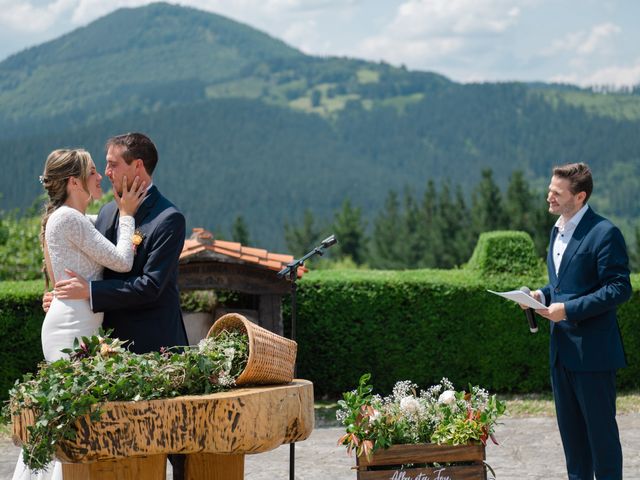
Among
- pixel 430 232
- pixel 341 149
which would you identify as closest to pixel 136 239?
pixel 430 232

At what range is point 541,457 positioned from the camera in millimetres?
8062

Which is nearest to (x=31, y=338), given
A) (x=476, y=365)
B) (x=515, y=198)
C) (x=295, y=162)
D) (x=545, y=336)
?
(x=476, y=365)

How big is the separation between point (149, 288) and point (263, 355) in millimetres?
754

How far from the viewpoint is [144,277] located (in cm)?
460

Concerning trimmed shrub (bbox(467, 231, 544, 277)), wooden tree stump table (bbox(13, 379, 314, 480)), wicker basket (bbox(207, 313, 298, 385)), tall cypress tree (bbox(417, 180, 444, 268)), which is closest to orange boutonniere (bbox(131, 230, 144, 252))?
wicker basket (bbox(207, 313, 298, 385))

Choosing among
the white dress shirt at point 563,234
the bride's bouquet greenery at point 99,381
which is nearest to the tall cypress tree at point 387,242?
the white dress shirt at point 563,234

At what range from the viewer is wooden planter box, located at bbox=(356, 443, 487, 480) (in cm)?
Result: 466

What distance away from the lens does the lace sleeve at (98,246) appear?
457 centimetres

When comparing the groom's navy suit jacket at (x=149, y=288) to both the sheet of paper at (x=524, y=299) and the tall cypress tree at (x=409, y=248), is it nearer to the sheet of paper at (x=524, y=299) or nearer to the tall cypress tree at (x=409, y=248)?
the sheet of paper at (x=524, y=299)

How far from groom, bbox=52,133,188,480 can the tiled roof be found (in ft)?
16.9

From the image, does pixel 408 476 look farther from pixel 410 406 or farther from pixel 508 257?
pixel 508 257

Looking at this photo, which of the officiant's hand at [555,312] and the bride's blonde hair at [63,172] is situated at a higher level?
the bride's blonde hair at [63,172]

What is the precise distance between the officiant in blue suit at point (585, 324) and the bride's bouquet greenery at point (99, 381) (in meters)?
2.12

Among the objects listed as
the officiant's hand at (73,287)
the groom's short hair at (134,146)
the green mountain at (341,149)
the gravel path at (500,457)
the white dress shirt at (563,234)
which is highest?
the green mountain at (341,149)
